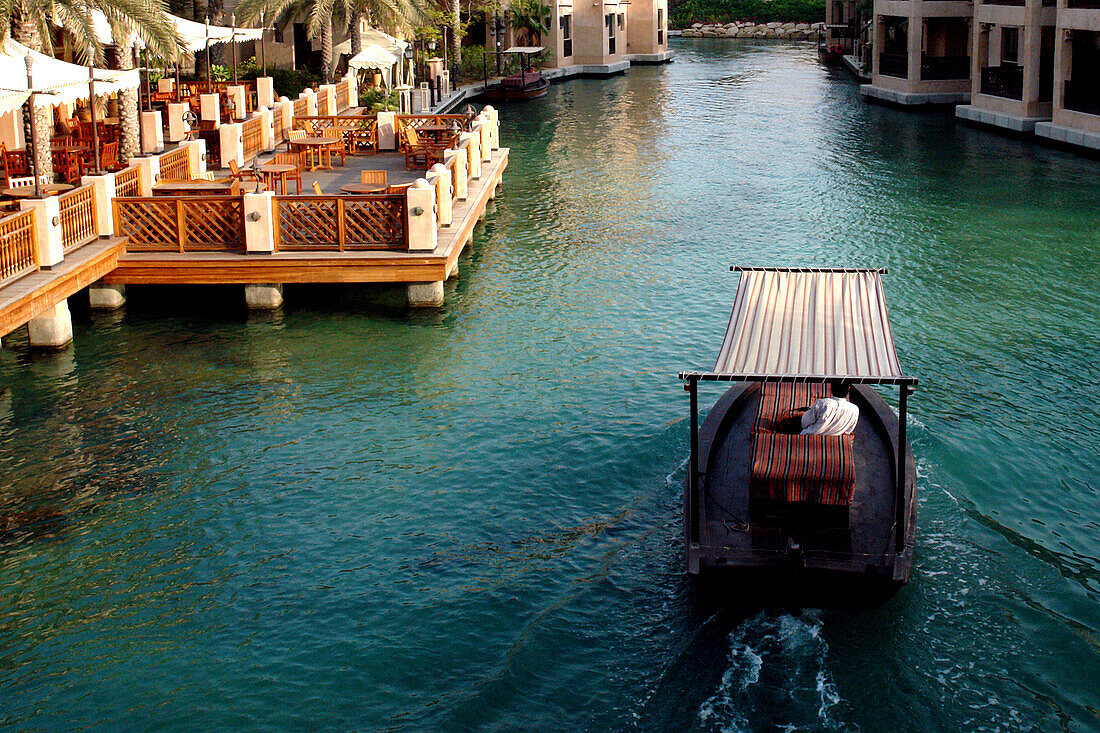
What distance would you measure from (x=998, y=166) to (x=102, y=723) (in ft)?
119

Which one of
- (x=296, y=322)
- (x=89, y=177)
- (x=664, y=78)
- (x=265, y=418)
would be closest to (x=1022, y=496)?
(x=265, y=418)

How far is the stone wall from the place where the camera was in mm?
112312

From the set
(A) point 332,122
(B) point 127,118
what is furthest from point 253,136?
(A) point 332,122

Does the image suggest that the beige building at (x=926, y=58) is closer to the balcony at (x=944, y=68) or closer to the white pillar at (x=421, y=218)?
the balcony at (x=944, y=68)

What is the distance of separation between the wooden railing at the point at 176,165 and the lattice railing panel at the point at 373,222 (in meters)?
5.52

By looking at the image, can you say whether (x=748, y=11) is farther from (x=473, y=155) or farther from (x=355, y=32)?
(x=473, y=155)

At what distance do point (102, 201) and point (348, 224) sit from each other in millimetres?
4379

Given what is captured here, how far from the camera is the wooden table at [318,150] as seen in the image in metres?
31.4

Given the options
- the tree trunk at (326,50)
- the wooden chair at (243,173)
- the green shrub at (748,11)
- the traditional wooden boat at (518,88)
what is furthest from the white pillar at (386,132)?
the green shrub at (748,11)

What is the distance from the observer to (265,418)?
1844 cm

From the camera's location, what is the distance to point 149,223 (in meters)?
23.0

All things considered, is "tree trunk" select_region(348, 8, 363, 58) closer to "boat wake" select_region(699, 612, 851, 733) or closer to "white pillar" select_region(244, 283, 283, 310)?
"white pillar" select_region(244, 283, 283, 310)

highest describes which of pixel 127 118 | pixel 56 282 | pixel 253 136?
pixel 127 118

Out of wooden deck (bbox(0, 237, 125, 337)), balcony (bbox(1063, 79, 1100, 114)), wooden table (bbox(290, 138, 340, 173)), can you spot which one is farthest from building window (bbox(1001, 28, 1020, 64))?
wooden deck (bbox(0, 237, 125, 337))
